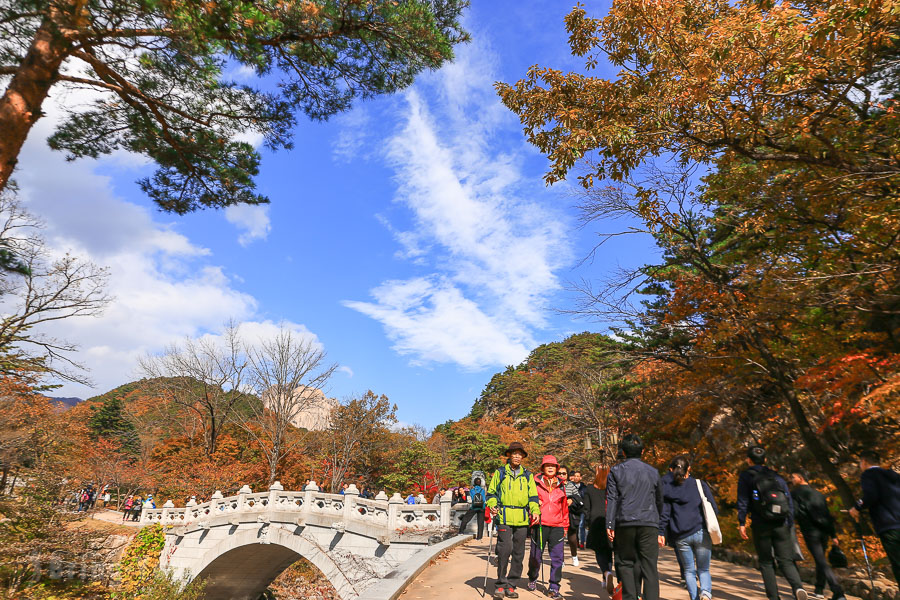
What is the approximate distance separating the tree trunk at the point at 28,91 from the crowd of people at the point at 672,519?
7143mm

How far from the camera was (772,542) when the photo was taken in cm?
459

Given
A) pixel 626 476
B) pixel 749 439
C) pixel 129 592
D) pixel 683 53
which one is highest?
pixel 683 53

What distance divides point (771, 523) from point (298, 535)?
52.4ft

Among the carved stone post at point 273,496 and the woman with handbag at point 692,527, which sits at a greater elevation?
the woman with handbag at point 692,527

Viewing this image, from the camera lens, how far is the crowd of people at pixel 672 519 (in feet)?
13.3

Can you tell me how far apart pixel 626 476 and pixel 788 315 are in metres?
6.36

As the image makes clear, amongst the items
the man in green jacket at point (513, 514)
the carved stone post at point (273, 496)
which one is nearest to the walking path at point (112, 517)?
the carved stone post at point (273, 496)

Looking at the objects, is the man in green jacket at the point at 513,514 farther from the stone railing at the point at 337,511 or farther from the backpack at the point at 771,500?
the stone railing at the point at 337,511

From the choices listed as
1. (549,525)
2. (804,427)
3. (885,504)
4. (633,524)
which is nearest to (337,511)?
(549,525)

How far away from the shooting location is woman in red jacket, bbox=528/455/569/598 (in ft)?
17.6

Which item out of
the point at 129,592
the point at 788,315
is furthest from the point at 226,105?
the point at 129,592

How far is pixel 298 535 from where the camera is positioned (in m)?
16.3

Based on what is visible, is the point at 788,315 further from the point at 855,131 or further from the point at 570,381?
the point at 570,381

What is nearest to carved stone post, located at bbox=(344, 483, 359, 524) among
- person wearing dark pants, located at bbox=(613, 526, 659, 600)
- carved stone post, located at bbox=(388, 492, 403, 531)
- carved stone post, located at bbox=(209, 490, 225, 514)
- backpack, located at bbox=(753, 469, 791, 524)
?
carved stone post, located at bbox=(388, 492, 403, 531)
